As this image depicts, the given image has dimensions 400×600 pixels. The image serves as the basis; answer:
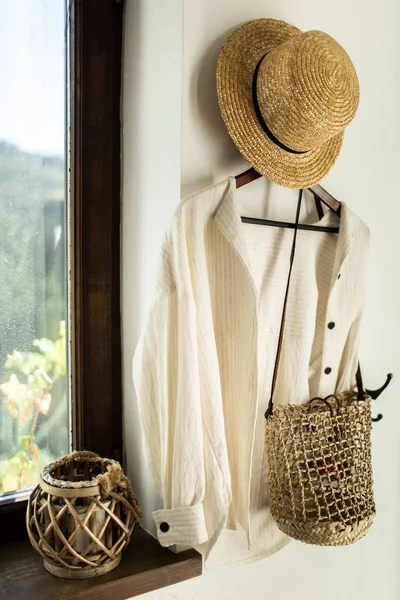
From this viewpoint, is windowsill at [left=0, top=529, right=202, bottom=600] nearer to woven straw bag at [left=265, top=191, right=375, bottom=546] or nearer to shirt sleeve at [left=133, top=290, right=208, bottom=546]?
shirt sleeve at [left=133, top=290, right=208, bottom=546]

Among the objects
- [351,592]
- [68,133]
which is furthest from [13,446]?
[351,592]

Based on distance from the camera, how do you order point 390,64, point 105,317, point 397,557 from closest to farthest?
1. point 105,317
2. point 390,64
3. point 397,557

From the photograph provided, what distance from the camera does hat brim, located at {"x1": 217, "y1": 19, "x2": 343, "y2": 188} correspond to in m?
0.97

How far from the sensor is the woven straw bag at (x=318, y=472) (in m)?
0.98

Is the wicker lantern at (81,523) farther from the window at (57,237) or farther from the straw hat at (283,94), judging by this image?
the straw hat at (283,94)

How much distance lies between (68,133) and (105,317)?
1.20 ft

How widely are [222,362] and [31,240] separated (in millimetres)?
428

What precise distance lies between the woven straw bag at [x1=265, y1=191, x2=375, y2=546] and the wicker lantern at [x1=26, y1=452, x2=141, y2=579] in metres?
0.27

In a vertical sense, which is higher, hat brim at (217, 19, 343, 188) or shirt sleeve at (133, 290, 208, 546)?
hat brim at (217, 19, 343, 188)

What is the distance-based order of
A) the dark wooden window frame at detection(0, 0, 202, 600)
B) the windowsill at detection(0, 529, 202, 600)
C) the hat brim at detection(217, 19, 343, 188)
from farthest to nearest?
1. the dark wooden window frame at detection(0, 0, 202, 600)
2. the hat brim at detection(217, 19, 343, 188)
3. the windowsill at detection(0, 529, 202, 600)

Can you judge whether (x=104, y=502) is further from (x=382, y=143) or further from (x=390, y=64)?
(x=390, y=64)

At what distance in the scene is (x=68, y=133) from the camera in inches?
42.9

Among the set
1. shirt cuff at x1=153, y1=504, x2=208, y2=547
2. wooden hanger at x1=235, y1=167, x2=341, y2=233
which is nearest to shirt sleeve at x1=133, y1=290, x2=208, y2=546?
shirt cuff at x1=153, y1=504, x2=208, y2=547

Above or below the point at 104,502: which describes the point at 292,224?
above
